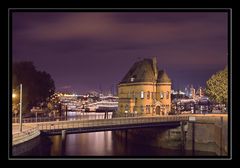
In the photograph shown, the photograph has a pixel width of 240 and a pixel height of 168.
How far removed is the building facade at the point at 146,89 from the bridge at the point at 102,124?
388 centimetres

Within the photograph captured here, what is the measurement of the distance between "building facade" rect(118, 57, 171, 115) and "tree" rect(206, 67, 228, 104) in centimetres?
521

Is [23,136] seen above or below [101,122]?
above

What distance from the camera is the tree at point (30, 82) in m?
28.4

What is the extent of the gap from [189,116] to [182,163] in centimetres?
2215

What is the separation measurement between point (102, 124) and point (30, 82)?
587 cm

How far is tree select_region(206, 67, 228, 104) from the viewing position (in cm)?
3014

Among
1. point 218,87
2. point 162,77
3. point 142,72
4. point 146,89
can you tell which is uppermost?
point 142,72

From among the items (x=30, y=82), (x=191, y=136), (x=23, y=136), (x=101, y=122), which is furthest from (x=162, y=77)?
(x=23, y=136)

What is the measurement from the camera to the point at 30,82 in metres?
29.7

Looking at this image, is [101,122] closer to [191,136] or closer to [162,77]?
[191,136]

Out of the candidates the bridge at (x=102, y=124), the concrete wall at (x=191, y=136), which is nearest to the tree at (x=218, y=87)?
the concrete wall at (x=191, y=136)
